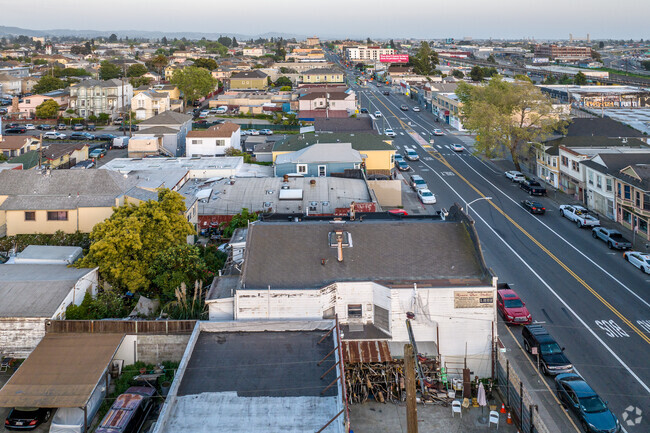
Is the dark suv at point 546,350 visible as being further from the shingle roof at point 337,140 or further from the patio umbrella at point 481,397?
the shingle roof at point 337,140

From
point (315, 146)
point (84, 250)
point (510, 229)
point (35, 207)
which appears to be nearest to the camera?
point (84, 250)

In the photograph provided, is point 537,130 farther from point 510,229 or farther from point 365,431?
point 365,431

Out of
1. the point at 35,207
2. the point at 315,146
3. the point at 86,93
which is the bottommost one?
the point at 35,207

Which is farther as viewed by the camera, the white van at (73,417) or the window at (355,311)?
the window at (355,311)

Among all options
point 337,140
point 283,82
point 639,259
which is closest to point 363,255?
point 639,259

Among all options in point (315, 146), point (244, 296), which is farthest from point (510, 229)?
point (244, 296)

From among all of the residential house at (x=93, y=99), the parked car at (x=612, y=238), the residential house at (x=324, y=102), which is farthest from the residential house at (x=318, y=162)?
the residential house at (x=93, y=99)
